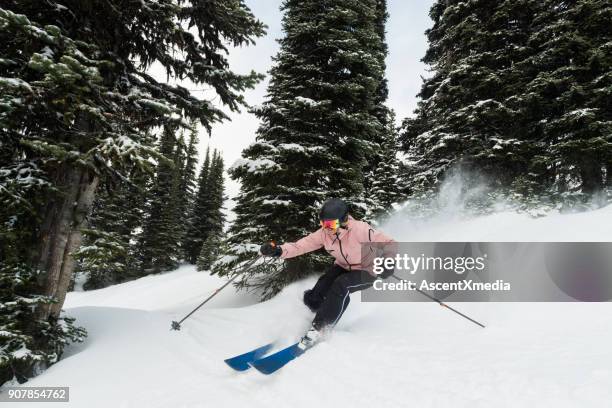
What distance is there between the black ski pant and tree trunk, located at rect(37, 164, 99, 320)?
11.9ft

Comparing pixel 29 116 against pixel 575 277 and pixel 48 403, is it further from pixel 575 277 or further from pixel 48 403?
pixel 575 277

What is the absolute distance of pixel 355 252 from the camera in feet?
17.8

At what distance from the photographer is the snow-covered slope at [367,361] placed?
314cm

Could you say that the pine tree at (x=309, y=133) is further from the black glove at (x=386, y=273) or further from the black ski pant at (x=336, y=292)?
the black glove at (x=386, y=273)

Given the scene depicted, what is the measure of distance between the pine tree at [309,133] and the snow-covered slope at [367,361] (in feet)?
13.2

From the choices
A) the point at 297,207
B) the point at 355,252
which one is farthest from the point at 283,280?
the point at 355,252

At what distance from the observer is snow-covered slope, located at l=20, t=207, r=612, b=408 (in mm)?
3145

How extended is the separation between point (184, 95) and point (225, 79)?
0.81 meters

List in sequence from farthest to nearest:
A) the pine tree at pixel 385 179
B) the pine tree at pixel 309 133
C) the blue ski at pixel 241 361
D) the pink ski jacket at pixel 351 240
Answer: the pine tree at pixel 385 179, the pine tree at pixel 309 133, the pink ski jacket at pixel 351 240, the blue ski at pixel 241 361

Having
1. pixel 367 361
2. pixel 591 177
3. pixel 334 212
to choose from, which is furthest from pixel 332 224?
pixel 591 177

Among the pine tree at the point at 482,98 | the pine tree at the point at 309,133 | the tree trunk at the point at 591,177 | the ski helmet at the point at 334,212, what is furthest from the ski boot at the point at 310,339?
the tree trunk at the point at 591,177

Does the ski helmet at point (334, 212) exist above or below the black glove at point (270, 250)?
above

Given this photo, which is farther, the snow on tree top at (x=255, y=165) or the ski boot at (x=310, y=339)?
the snow on tree top at (x=255, y=165)

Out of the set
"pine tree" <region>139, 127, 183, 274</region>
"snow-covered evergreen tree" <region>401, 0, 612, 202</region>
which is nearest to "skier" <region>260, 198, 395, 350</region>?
"snow-covered evergreen tree" <region>401, 0, 612, 202</region>
